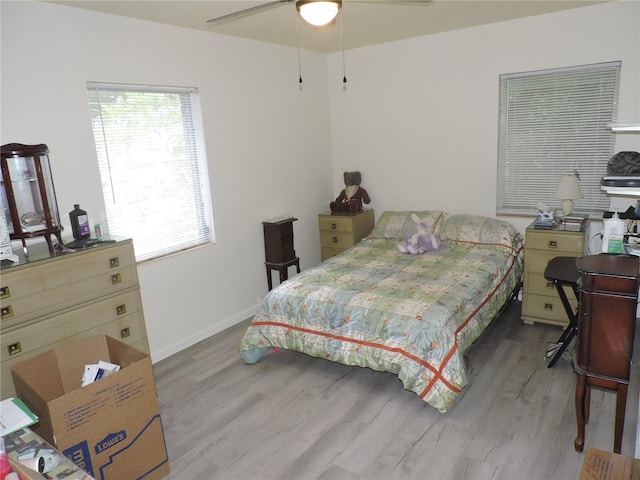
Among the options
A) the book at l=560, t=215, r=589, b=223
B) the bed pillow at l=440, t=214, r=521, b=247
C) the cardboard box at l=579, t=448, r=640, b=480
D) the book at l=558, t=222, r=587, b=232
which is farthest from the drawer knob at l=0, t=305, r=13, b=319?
the book at l=560, t=215, r=589, b=223

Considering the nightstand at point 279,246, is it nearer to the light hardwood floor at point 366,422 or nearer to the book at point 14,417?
the light hardwood floor at point 366,422

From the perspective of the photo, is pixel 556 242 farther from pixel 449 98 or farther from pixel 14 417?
pixel 14 417

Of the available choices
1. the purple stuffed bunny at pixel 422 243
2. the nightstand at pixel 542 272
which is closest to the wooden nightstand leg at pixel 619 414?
the nightstand at pixel 542 272

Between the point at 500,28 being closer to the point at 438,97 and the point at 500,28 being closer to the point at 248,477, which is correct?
the point at 438,97

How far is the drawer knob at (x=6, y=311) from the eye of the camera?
7.39ft

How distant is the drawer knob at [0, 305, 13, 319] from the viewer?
225 cm

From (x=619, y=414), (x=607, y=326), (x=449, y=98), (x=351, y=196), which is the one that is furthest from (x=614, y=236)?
(x=351, y=196)

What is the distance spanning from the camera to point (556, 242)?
11.8ft

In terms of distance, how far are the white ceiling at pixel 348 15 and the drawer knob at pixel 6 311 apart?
1.84 metres

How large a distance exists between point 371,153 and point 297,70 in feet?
3.77

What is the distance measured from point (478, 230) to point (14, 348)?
350 centimetres

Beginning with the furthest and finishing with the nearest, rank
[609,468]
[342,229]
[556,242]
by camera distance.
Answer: [342,229], [556,242], [609,468]

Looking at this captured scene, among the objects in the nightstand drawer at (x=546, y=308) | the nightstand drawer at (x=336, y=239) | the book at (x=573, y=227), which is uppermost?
the book at (x=573, y=227)

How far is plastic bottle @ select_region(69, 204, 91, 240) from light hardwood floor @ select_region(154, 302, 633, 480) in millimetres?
1184
